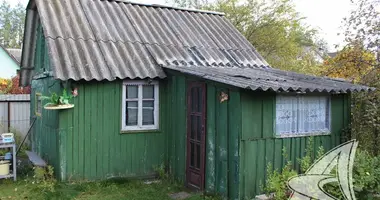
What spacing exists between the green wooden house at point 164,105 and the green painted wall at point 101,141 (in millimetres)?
22

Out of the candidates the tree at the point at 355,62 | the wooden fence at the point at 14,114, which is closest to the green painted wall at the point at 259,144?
the tree at the point at 355,62

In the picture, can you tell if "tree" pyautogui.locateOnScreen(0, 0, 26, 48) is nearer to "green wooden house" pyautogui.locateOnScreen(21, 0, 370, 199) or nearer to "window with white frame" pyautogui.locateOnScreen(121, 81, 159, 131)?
"green wooden house" pyautogui.locateOnScreen(21, 0, 370, 199)

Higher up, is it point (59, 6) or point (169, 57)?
point (59, 6)

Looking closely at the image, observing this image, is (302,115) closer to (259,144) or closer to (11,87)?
(259,144)

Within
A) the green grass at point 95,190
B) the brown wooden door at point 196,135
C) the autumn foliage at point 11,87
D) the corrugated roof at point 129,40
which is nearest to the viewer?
the green grass at point 95,190

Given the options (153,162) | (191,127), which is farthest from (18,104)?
(191,127)

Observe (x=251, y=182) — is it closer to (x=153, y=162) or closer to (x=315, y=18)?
(x=153, y=162)

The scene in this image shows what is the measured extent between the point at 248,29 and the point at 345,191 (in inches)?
687

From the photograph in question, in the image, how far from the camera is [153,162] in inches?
340

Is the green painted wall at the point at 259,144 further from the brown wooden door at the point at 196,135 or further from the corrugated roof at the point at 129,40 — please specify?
the corrugated roof at the point at 129,40

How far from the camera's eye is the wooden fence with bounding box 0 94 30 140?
12836mm

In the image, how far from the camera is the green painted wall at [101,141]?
7.75 m

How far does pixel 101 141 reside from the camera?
809cm

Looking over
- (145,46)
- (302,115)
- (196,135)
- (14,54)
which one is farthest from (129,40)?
(14,54)
